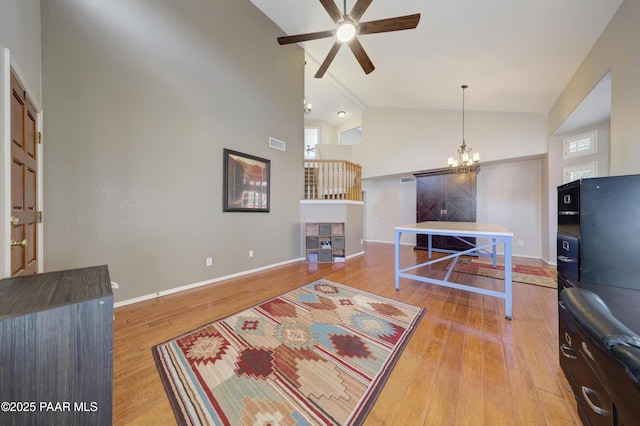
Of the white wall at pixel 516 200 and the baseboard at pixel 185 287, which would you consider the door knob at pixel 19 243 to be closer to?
the baseboard at pixel 185 287

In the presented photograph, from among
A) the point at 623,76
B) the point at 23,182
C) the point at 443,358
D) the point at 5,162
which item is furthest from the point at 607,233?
the point at 23,182

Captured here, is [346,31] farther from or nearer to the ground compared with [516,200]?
farther from the ground

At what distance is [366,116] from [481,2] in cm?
439

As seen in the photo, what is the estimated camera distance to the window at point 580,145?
3680 mm

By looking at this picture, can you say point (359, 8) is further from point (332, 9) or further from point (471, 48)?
point (471, 48)

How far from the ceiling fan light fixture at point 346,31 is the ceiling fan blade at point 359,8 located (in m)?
0.07

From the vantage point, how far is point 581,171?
3.84 m

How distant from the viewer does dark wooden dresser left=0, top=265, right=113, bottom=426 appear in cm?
75

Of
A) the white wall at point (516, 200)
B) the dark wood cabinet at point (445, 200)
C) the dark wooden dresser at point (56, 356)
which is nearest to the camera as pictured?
the dark wooden dresser at point (56, 356)

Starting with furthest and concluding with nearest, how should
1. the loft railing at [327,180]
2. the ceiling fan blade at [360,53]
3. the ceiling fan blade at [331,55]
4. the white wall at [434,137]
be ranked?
the loft railing at [327,180] < the white wall at [434,137] < the ceiling fan blade at [331,55] < the ceiling fan blade at [360,53]

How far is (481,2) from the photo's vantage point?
97.9 inches

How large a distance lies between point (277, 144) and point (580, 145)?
5583mm

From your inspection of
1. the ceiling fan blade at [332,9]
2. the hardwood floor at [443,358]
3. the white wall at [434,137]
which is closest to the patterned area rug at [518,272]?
the hardwood floor at [443,358]

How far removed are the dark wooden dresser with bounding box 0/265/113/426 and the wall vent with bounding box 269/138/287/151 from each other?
3606 millimetres
